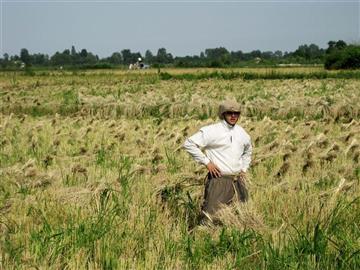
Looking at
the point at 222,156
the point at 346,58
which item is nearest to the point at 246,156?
the point at 222,156

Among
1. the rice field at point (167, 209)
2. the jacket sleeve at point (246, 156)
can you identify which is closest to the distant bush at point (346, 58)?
the rice field at point (167, 209)

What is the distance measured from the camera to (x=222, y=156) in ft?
18.1

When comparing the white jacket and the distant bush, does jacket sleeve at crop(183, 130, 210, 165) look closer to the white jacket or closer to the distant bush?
the white jacket

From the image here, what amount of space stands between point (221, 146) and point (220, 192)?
46 centimetres

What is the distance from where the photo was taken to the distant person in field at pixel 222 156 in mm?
5398

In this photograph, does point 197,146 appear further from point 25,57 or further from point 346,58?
point 25,57

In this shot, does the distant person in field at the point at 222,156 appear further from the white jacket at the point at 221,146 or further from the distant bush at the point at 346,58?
the distant bush at the point at 346,58

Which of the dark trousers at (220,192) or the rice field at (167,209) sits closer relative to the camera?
the rice field at (167,209)

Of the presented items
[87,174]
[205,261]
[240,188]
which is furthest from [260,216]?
[87,174]

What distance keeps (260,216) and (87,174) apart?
2.76 m

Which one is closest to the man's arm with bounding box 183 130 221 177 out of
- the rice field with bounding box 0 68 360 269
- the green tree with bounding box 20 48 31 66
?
the rice field with bounding box 0 68 360 269

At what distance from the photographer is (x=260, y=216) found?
504cm

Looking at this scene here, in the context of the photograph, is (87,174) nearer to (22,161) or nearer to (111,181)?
(111,181)

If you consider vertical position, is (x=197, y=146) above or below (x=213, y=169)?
above
